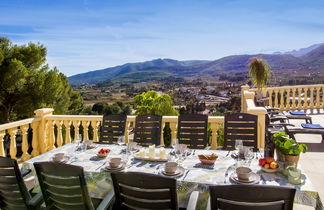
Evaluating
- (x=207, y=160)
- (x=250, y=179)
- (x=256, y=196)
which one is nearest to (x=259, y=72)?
(x=207, y=160)

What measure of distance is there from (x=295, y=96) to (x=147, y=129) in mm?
6678

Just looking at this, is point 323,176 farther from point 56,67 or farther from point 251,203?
point 56,67

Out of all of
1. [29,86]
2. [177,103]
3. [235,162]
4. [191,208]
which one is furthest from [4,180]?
[29,86]

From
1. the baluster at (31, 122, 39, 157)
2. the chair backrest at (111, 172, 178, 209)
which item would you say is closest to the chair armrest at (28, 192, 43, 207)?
the chair backrest at (111, 172, 178, 209)

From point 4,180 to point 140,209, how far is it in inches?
42.8

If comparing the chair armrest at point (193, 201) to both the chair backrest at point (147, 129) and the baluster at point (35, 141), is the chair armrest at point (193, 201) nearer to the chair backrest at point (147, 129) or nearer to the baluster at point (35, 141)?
the chair backrest at point (147, 129)

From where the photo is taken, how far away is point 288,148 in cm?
212

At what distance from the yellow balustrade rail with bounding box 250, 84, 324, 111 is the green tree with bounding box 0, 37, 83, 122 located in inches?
351

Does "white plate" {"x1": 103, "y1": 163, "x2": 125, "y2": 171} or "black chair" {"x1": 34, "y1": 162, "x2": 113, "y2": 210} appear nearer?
"black chair" {"x1": 34, "y1": 162, "x2": 113, "y2": 210}

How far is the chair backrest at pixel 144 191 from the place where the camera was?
1441mm

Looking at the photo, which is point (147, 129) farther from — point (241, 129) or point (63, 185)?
point (63, 185)

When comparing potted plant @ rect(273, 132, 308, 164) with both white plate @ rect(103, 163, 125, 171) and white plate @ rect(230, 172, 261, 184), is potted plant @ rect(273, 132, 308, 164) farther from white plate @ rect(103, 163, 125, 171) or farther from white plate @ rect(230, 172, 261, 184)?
white plate @ rect(103, 163, 125, 171)

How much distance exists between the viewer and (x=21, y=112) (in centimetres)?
1138

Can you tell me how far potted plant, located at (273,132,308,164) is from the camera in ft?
6.88
